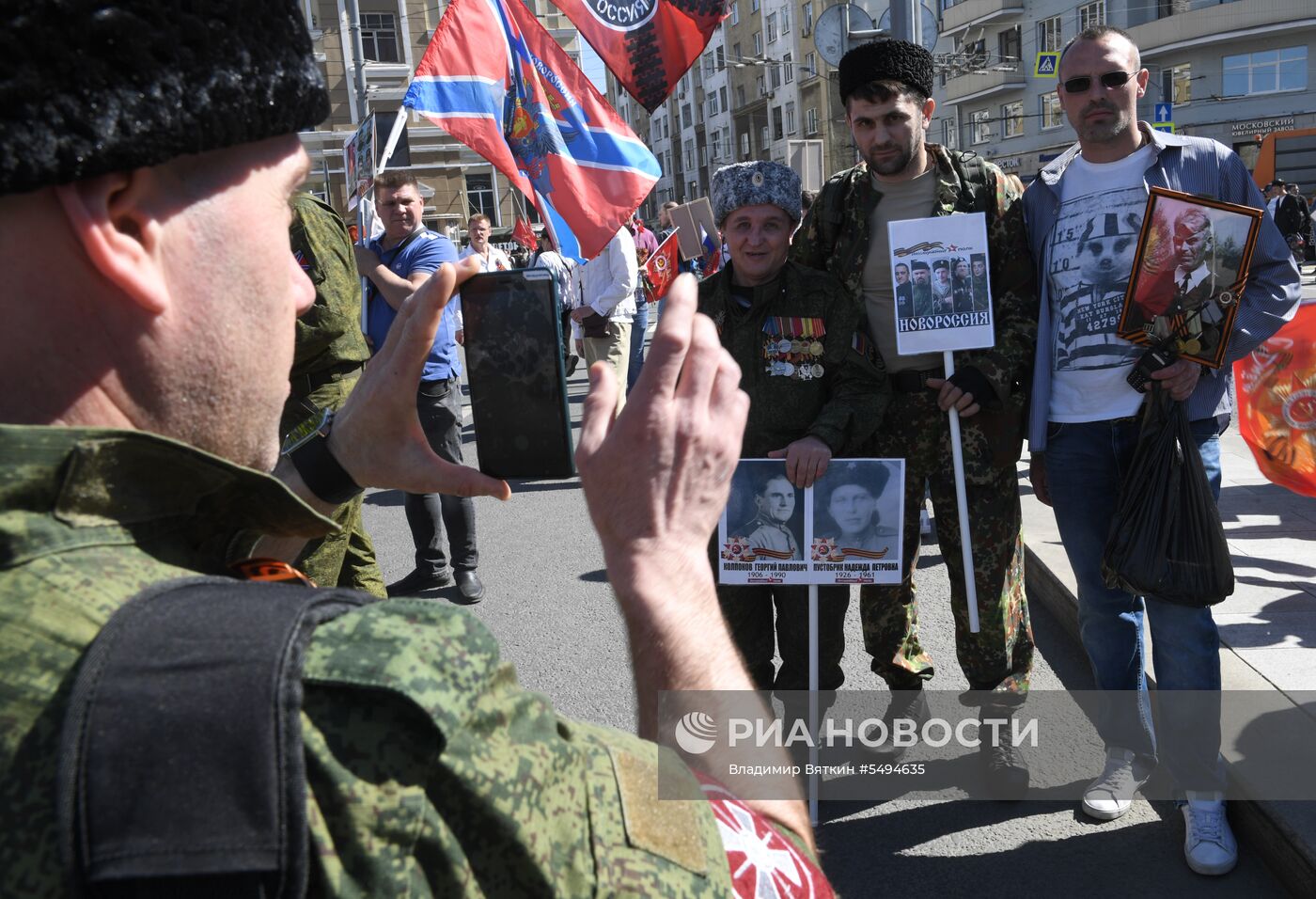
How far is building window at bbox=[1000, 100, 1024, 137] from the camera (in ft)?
151

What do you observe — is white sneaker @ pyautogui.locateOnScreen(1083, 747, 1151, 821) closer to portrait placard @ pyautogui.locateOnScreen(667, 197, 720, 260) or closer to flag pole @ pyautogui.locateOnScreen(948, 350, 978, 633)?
flag pole @ pyautogui.locateOnScreen(948, 350, 978, 633)

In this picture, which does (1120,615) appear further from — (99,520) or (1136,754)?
(99,520)

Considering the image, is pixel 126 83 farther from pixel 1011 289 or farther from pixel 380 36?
pixel 380 36

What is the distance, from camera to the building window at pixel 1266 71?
38.7m

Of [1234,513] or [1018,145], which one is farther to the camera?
[1018,145]

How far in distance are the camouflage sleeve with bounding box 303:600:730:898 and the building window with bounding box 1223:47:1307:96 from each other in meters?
46.4

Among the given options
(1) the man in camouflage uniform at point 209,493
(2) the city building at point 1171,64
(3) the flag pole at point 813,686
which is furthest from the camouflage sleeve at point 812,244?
(2) the city building at point 1171,64

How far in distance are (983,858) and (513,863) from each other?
2764 millimetres

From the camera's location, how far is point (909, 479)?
355cm

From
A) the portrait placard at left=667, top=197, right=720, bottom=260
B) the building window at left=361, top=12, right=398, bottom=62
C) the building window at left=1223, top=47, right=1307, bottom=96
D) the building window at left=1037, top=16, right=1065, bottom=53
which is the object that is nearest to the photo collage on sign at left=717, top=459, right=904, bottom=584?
the portrait placard at left=667, top=197, right=720, bottom=260

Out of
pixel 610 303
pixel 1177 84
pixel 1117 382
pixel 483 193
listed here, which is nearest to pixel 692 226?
pixel 610 303

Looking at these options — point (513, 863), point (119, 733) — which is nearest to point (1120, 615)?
point (513, 863)

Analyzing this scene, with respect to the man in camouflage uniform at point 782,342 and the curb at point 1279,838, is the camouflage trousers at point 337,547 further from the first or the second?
the curb at point 1279,838

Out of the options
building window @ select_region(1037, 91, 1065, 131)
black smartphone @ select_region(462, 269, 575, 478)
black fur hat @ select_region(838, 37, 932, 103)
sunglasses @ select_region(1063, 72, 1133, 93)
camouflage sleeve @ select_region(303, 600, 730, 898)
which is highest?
building window @ select_region(1037, 91, 1065, 131)
